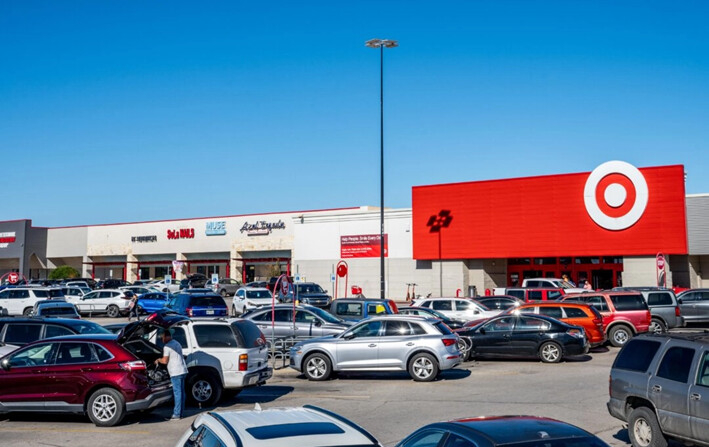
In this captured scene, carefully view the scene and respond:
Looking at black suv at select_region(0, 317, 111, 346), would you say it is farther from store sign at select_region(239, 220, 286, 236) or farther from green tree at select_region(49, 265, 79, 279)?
green tree at select_region(49, 265, 79, 279)

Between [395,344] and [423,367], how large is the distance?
0.87 meters

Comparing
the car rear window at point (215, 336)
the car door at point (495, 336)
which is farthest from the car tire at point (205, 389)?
the car door at point (495, 336)

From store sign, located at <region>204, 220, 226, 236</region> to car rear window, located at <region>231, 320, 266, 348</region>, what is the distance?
5349cm

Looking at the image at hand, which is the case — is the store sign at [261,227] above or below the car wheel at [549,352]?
above

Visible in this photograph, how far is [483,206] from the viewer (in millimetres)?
46125

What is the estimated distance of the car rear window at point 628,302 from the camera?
78.8 ft

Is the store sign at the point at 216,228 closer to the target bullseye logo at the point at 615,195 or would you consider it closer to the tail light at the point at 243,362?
the target bullseye logo at the point at 615,195

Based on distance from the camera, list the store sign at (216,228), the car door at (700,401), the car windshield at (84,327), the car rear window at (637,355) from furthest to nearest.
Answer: the store sign at (216,228), the car windshield at (84,327), the car rear window at (637,355), the car door at (700,401)

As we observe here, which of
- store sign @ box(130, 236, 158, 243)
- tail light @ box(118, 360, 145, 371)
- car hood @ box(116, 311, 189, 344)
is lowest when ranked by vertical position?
tail light @ box(118, 360, 145, 371)

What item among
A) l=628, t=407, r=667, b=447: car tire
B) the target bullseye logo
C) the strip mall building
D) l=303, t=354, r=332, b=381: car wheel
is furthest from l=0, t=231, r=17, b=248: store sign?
l=628, t=407, r=667, b=447: car tire

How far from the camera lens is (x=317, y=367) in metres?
17.6

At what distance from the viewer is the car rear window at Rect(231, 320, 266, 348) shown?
46.6 ft

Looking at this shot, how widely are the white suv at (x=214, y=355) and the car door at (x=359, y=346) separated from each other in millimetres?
3358

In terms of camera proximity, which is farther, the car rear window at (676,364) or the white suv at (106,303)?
the white suv at (106,303)
